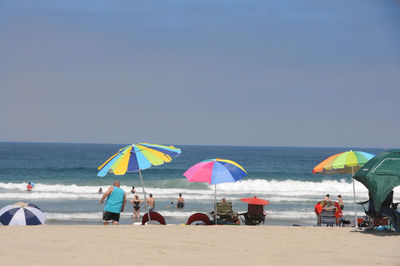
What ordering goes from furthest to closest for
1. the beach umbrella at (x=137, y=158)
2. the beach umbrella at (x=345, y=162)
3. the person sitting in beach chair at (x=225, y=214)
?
the person sitting in beach chair at (x=225, y=214) → the beach umbrella at (x=345, y=162) → the beach umbrella at (x=137, y=158)

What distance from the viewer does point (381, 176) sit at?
25.2 ft

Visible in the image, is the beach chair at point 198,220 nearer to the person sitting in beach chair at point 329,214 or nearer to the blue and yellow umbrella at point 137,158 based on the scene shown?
the blue and yellow umbrella at point 137,158

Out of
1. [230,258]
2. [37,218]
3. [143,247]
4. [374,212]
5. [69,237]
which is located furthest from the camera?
[37,218]

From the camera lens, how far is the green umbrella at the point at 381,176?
25.1ft

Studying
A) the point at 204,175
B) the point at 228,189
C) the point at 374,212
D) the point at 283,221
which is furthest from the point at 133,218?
the point at 228,189

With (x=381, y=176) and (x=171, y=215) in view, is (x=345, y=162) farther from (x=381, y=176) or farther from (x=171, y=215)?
(x=171, y=215)

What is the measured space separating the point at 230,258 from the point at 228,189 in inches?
1087

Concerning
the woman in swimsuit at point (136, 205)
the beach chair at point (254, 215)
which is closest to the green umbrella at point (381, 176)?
the beach chair at point (254, 215)

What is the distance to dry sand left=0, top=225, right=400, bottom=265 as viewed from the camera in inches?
237

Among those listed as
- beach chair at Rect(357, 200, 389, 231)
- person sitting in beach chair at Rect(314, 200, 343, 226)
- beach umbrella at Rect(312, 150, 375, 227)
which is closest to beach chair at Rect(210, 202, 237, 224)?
beach umbrella at Rect(312, 150, 375, 227)

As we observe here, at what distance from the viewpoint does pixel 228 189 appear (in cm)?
3359

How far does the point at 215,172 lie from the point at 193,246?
118 inches

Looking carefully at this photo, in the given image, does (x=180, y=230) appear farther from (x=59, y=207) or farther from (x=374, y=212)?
(x=59, y=207)

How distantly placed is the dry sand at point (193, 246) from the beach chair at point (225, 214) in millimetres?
2050
